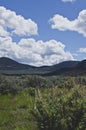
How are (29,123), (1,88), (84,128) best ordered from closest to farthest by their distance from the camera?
(84,128) < (29,123) < (1,88)

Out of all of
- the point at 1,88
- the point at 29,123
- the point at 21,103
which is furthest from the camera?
the point at 1,88

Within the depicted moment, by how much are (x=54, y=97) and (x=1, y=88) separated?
19.0 metres

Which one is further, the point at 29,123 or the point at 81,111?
the point at 29,123

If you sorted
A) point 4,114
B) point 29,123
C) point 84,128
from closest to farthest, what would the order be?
1. point 84,128
2. point 29,123
3. point 4,114

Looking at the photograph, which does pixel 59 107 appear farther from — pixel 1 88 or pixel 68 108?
pixel 1 88

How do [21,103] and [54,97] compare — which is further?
[21,103]

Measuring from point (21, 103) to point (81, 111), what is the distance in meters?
12.2

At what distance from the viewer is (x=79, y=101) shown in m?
15.1

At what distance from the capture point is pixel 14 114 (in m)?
22.6

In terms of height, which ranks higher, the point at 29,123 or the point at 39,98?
the point at 39,98

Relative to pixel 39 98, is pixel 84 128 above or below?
below

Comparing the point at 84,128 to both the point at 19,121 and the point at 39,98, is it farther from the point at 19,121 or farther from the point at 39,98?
the point at 19,121

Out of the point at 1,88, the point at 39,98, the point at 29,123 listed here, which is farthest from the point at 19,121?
the point at 1,88

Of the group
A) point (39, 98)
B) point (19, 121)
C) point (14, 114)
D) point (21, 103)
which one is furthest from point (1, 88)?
point (39, 98)
